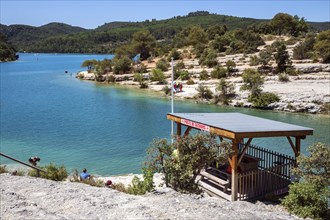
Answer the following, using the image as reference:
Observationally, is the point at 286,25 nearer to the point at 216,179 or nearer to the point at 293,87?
the point at 293,87

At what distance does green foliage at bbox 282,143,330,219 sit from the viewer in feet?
42.0

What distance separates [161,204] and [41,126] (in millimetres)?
26312

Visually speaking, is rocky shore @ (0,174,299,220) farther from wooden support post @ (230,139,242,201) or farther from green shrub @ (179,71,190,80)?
green shrub @ (179,71,190,80)

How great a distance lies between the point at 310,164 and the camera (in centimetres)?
1351

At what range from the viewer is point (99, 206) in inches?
436

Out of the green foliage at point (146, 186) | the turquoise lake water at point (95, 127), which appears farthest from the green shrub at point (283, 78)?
the green foliage at point (146, 186)

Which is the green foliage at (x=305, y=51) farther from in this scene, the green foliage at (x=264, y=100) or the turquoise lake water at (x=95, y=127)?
the turquoise lake water at (x=95, y=127)

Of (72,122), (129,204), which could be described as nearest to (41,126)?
(72,122)

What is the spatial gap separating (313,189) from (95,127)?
24.7 metres

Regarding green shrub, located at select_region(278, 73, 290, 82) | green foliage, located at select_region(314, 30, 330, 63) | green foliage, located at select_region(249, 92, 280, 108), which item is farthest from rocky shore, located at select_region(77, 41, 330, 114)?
green foliage, located at select_region(314, 30, 330, 63)

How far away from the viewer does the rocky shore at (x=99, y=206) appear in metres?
10.1

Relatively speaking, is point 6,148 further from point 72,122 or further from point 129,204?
point 129,204

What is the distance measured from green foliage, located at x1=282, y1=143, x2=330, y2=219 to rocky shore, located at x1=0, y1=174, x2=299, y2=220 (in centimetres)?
60

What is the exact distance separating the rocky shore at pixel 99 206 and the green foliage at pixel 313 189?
0.60 meters
